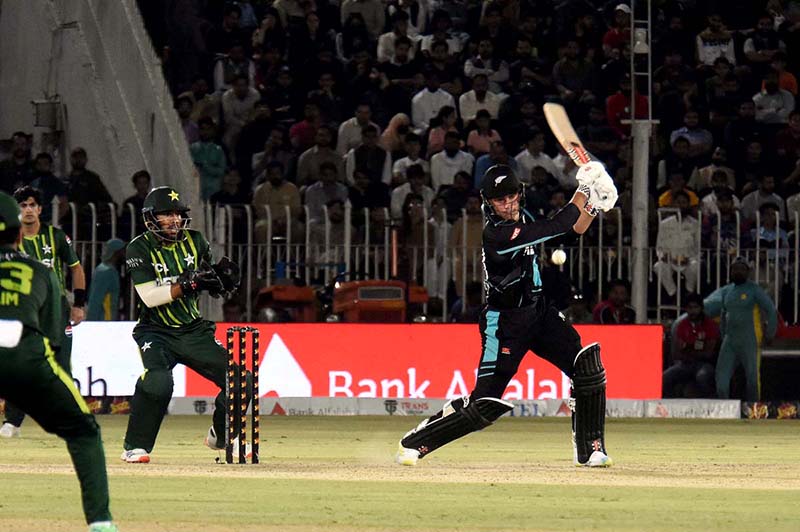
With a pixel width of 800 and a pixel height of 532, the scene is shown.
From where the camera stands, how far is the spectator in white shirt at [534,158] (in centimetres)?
2427

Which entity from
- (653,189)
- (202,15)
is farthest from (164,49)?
(653,189)

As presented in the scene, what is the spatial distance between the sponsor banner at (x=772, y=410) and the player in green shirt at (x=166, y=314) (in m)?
9.01

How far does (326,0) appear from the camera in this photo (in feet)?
91.0

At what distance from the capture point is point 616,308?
21797 mm

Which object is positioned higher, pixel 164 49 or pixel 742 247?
pixel 164 49

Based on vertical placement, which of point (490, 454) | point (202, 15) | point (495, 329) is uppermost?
point (202, 15)

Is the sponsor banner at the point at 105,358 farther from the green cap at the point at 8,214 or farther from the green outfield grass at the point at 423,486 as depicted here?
the green cap at the point at 8,214

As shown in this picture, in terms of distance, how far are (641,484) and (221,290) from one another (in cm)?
367

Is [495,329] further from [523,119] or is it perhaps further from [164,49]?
[164,49]

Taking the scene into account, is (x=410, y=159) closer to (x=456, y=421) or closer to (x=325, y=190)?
(x=325, y=190)

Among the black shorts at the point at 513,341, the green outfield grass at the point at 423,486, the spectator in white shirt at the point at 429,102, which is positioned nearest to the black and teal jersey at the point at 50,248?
the green outfield grass at the point at 423,486

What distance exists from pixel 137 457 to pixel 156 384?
1.87ft

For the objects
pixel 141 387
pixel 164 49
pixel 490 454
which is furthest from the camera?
pixel 164 49

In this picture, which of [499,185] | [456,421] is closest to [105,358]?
[456,421]
